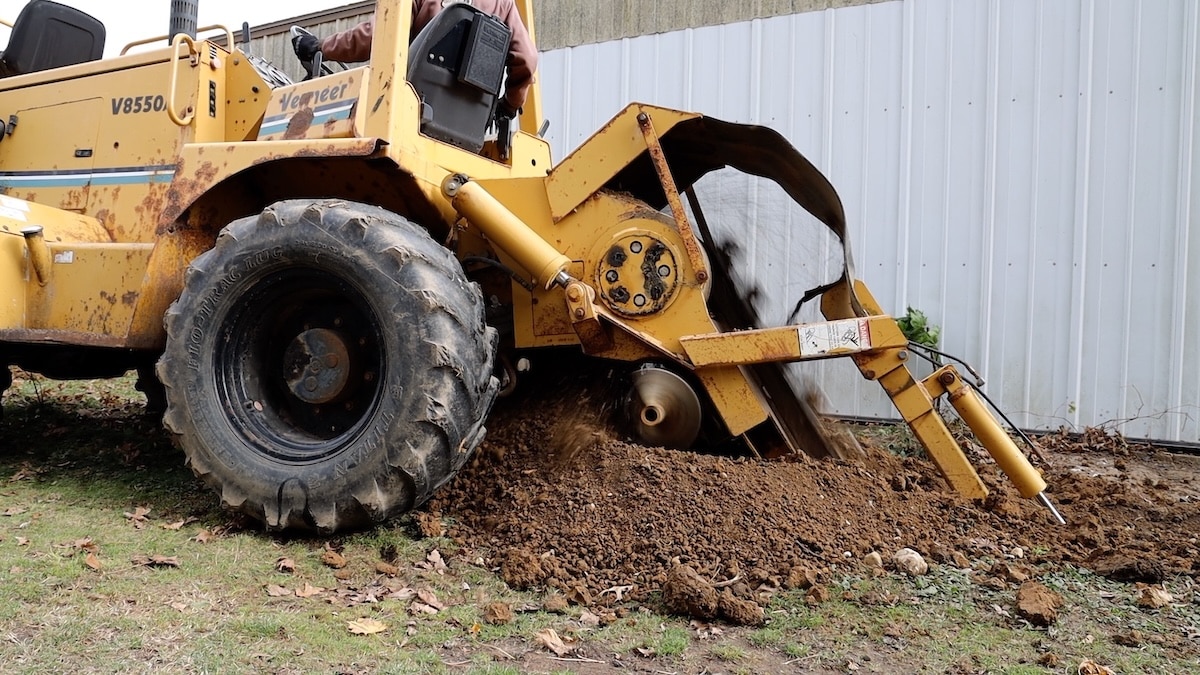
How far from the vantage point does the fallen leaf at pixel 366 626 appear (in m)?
2.43

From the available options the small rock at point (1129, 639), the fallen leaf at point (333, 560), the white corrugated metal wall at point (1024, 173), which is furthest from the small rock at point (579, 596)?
the white corrugated metal wall at point (1024, 173)

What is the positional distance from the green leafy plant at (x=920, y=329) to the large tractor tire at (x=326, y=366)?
3576 mm

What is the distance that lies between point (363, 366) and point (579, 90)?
14.1 feet

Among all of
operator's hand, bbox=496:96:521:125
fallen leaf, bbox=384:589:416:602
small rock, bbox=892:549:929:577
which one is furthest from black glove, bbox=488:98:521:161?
small rock, bbox=892:549:929:577

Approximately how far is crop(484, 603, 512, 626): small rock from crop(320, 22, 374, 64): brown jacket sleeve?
2586 millimetres

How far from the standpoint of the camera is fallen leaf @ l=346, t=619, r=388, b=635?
7.96 feet

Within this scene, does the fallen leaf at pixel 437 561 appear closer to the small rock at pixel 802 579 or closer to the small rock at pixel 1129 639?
the small rock at pixel 802 579

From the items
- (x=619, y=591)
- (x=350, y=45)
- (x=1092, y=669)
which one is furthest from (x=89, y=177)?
(x=1092, y=669)

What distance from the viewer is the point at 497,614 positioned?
2535 mm

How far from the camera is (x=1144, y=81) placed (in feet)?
17.5

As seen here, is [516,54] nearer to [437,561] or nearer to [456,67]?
[456,67]

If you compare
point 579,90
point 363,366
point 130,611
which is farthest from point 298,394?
point 579,90

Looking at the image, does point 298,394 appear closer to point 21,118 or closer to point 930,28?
Result: point 21,118

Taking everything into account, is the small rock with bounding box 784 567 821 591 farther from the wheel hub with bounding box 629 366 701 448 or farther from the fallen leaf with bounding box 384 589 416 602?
the fallen leaf with bounding box 384 589 416 602
